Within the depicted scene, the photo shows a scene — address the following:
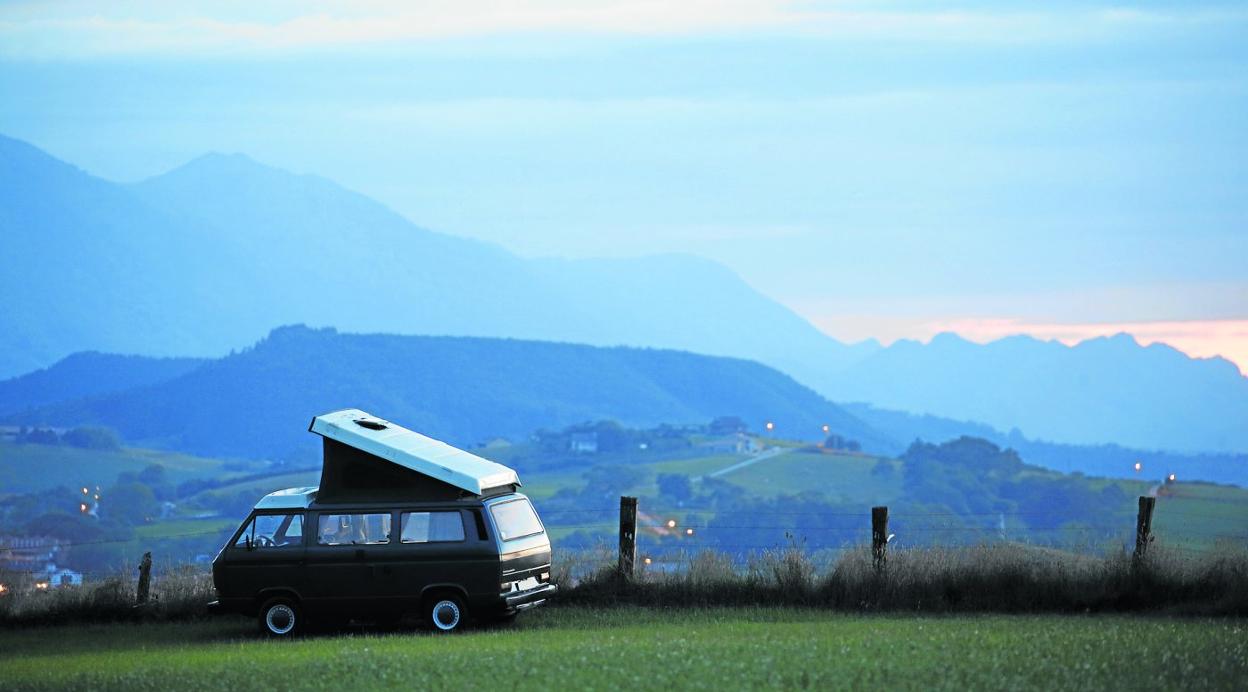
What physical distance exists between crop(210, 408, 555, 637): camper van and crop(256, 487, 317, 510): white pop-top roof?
2 centimetres

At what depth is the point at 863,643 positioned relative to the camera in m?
14.6

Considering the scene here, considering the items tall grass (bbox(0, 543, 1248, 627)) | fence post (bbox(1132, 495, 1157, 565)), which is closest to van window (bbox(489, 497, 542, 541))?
tall grass (bbox(0, 543, 1248, 627))

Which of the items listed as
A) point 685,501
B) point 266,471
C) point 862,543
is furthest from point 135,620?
point 266,471

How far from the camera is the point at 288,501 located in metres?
19.1

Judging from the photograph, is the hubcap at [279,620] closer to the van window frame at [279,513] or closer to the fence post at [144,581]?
the van window frame at [279,513]

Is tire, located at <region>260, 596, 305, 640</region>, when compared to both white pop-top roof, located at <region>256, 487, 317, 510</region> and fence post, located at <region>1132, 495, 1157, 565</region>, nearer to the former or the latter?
white pop-top roof, located at <region>256, 487, 317, 510</region>

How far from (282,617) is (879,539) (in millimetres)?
8204

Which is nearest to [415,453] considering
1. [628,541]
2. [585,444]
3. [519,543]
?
[519,543]

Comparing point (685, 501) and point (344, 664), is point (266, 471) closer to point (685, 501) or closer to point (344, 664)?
point (685, 501)

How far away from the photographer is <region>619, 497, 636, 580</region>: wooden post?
2086 cm

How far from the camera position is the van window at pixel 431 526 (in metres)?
18.7

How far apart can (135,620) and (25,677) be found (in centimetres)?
665

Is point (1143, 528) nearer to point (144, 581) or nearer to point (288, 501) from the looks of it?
point (288, 501)

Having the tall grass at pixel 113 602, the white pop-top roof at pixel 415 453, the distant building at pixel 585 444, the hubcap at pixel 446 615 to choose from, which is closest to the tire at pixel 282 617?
the hubcap at pixel 446 615
